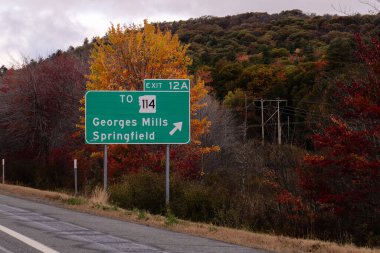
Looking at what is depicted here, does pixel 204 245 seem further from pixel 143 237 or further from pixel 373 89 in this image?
pixel 373 89

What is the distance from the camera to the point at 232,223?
1911 cm

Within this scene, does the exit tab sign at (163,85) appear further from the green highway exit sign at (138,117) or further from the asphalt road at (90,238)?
the asphalt road at (90,238)

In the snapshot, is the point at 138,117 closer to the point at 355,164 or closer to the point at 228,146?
the point at 355,164

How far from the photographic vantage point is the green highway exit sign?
2152 centimetres

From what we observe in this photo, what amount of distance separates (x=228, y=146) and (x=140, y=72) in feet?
49.4

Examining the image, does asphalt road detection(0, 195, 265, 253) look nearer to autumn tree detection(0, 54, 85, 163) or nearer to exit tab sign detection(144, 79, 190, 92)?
exit tab sign detection(144, 79, 190, 92)

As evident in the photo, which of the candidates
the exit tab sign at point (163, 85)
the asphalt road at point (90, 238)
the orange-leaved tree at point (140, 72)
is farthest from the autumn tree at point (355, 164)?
the orange-leaved tree at point (140, 72)

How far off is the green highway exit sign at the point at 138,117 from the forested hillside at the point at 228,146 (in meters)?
2.40

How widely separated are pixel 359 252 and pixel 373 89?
24.0 ft

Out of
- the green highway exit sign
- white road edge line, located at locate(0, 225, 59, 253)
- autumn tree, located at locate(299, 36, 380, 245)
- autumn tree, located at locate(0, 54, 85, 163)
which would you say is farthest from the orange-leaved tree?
white road edge line, located at locate(0, 225, 59, 253)

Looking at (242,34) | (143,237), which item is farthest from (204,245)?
(242,34)

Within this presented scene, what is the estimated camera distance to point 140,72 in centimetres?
3247

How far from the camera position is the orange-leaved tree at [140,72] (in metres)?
30.9

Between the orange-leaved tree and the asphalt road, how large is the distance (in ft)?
53.0
